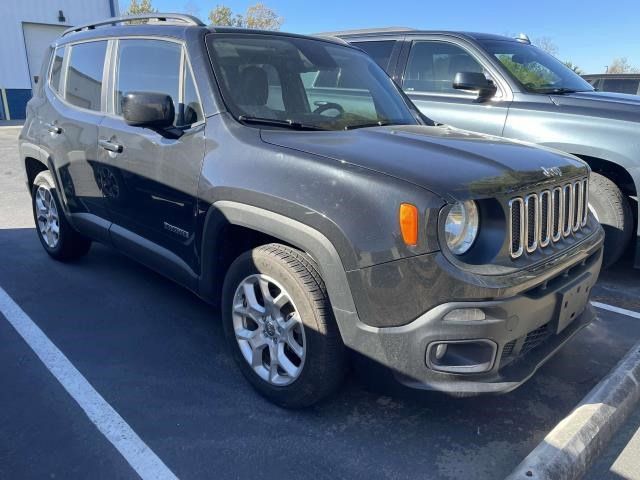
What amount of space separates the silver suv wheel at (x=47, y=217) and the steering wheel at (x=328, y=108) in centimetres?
268

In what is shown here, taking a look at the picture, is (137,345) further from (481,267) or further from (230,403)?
(481,267)

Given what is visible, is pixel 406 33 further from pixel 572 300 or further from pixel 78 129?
pixel 572 300

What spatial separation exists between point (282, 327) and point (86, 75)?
2.80 meters

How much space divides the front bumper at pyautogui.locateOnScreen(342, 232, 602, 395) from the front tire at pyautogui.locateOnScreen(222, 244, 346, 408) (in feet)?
0.69

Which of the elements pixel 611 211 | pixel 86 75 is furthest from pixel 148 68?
pixel 611 211

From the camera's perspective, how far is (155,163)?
3.21 m

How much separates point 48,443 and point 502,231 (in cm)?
227

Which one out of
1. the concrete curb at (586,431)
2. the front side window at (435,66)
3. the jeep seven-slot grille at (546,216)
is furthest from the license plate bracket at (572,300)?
the front side window at (435,66)

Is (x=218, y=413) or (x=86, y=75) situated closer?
(x=218, y=413)

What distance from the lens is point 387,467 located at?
2389 millimetres

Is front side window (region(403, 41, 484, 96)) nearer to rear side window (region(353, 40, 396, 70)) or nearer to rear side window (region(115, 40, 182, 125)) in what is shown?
rear side window (region(353, 40, 396, 70))

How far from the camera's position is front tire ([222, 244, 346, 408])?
2.44 metres

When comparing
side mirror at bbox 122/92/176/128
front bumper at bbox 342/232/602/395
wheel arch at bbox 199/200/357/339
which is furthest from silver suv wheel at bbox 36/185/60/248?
front bumper at bbox 342/232/602/395

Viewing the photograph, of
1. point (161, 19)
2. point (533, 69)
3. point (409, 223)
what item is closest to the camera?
point (409, 223)
